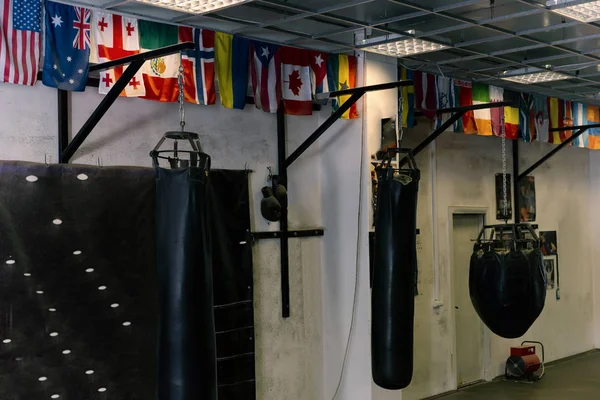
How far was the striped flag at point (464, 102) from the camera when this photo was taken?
845 cm

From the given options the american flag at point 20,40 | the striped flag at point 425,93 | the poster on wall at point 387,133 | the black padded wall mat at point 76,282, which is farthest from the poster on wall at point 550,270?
the american flag at point 20,40

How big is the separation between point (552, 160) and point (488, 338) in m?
3.07

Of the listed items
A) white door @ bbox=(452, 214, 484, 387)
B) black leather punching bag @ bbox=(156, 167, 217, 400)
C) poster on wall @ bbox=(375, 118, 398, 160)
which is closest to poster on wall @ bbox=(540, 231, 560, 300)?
white door @ bbox=(452, 214, 484, 387)

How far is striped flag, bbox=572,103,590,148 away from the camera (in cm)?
1052

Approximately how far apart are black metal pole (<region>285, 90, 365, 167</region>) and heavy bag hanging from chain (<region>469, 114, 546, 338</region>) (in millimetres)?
1692

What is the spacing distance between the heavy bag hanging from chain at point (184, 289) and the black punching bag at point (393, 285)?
1.74 m

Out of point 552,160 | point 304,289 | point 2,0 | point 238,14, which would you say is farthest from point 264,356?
point 552,160

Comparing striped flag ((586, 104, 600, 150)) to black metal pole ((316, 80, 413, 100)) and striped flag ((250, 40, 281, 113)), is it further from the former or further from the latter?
striped flag ((250, 40, 281, 113))

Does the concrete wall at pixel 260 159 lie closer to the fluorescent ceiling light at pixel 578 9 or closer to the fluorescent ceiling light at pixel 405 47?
the fluorescent ceiling light at pixel 405 47

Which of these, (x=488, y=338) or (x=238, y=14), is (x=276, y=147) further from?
(x=488, y=338)

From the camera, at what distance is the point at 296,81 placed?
269 inches

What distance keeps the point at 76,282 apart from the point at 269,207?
1946 millimetres

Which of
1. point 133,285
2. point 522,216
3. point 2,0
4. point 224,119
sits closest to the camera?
point 2,0

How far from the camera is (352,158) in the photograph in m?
7.19
